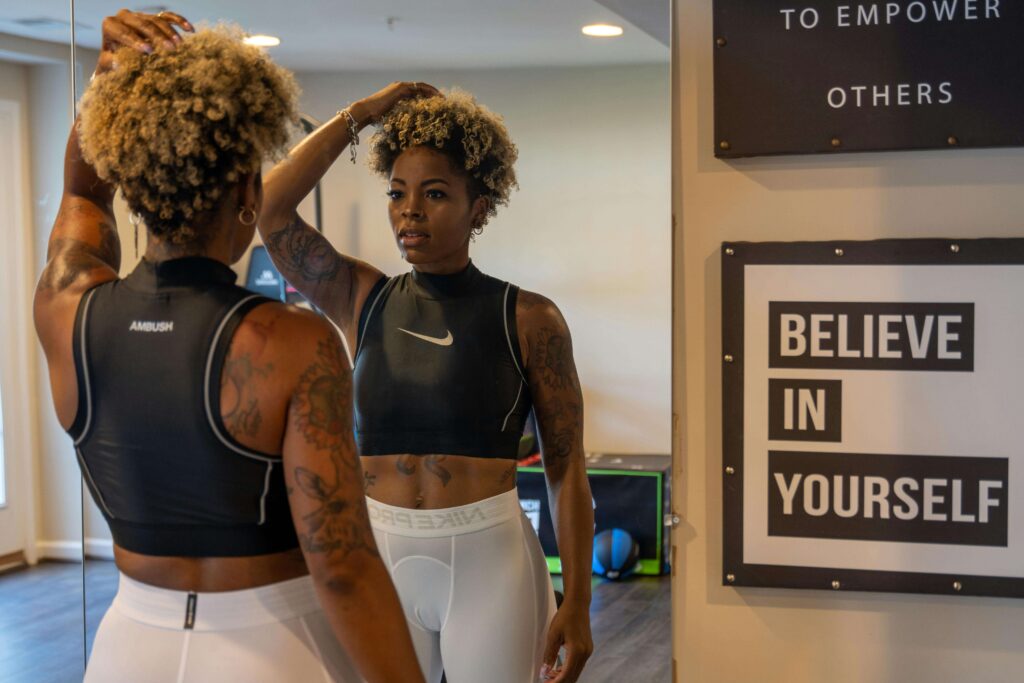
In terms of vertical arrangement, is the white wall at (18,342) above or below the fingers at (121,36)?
below

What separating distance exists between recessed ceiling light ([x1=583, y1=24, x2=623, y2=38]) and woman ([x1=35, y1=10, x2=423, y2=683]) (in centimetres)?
105

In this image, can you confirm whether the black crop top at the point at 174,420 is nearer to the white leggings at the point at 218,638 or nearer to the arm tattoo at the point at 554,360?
the white leggings at the point at 218,638

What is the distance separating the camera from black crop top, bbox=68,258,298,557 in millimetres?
1125

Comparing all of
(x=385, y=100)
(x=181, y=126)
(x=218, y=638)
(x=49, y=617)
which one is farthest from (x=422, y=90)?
(x=49, y=617)

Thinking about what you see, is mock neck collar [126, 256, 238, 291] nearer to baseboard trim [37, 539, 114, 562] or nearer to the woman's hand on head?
the woman's hand on head

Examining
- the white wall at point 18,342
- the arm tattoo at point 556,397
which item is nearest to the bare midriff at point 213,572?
the arm tattoo at point 556,397

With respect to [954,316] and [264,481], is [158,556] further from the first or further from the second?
[954,316]

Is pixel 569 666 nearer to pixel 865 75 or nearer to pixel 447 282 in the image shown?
pixel 447 282

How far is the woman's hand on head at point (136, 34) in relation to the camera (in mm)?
1218

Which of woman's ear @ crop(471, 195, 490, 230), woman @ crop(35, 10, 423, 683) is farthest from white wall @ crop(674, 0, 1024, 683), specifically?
woman @ crop(35, 10, 423, 683)

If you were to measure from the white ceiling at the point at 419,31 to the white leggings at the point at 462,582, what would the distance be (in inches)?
36.3

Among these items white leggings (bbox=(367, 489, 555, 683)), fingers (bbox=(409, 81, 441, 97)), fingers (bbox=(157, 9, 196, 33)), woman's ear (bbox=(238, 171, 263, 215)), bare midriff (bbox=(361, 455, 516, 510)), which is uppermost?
fingers (bbox=(409, 81, 441, 97))

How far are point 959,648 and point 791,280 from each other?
0.58 metres

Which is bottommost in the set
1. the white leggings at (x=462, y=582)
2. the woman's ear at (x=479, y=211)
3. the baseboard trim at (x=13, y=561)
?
the baseboard trim at (x=13, y=561)
